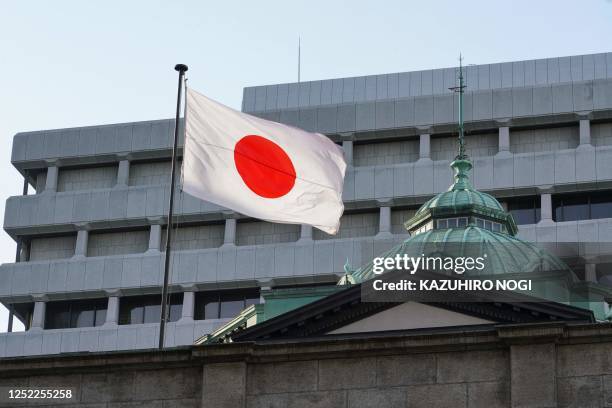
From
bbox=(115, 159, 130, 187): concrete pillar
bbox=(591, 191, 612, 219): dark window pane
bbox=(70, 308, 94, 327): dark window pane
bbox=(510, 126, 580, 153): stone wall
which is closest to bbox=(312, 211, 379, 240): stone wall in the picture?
bbox=(510, 126, 580, 153): stone wall

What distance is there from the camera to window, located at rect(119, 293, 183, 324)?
3462 inches

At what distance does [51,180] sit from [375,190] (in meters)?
17.6

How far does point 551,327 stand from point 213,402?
22.0 ft

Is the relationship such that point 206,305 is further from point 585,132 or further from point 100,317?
point 585,132

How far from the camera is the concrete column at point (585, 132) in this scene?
84312mm

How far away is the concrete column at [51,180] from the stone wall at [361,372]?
186ft

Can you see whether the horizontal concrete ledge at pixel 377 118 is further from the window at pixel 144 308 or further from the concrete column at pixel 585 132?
the window at pixel 144 308

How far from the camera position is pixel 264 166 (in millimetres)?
42250

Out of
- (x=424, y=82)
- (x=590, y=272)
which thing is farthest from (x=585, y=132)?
(x=590, y=272)

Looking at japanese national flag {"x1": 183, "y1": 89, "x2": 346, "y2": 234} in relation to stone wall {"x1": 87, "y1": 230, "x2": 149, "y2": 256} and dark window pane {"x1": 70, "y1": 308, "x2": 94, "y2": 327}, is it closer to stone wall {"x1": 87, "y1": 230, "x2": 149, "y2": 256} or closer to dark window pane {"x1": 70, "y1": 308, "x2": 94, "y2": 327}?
stone wall {"x1": 87, "y1": 230, "x2": 149, "y2": 256}

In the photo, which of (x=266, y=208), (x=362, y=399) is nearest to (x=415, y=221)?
(x=266, y=208)

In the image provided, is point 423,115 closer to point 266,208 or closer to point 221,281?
point 221,281

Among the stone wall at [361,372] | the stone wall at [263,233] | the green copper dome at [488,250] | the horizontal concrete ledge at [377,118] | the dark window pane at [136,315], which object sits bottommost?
the stone wall at [361,372]

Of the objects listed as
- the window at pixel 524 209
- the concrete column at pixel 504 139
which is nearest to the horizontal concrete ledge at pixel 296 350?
the window at pixel 524 209
